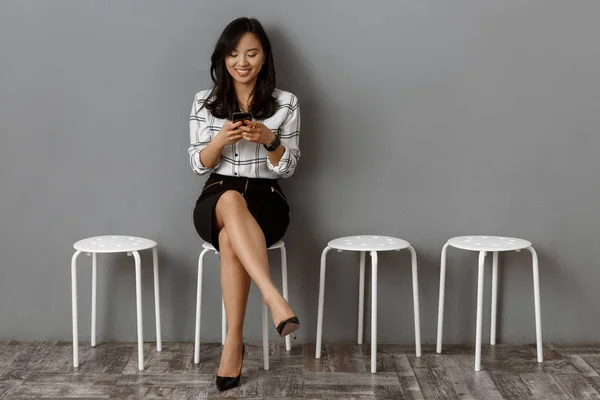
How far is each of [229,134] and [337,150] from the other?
532 mm

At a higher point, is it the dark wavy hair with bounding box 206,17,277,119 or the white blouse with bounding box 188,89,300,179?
the dark wavy hair with bounding box 206,17,277,119

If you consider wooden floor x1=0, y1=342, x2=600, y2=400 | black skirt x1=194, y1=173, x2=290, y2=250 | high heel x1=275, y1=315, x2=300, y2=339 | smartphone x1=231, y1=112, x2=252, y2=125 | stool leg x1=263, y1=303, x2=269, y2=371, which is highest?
smartphone x1=231, y1=112, x2=252, y2=125

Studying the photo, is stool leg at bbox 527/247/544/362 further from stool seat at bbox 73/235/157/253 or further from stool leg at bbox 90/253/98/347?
stool leg at bbox 90/253/98/347

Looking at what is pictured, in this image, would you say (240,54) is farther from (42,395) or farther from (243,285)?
(42,395)

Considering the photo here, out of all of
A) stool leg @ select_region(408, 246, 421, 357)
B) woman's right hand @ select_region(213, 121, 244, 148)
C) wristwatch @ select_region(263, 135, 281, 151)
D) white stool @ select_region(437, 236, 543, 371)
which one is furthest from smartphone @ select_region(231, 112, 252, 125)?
white stool @ select_region(437, 236, 543, 371)

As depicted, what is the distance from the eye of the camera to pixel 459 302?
3160 mm

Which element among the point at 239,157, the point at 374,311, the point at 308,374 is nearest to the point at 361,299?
the point at 374,311

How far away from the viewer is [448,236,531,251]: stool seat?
2.80 m

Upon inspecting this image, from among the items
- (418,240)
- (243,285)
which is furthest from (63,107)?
(418,240)

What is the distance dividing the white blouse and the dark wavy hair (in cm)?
3

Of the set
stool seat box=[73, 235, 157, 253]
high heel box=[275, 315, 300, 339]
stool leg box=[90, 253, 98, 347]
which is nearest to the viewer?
high heel box=[275, 315, 300, 339]

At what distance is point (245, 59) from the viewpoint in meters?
2.87

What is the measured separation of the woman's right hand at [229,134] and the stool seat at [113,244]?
476 mm

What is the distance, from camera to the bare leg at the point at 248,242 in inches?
99.9
